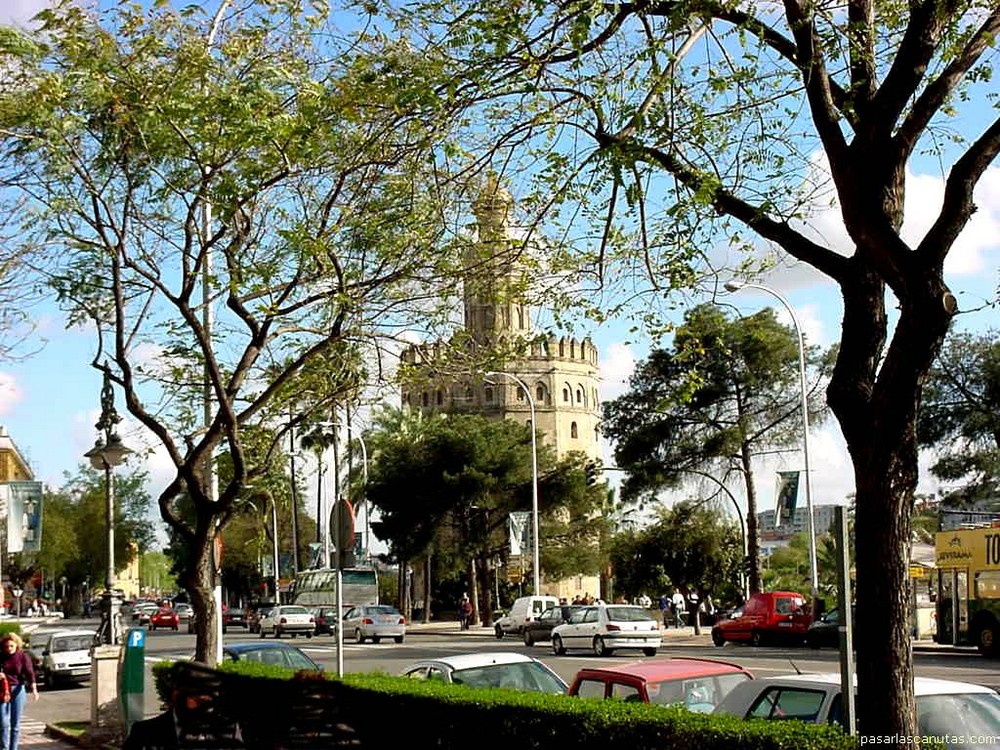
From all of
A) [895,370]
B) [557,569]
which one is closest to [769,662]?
A: [895,370]

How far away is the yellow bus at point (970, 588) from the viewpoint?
1369 inches

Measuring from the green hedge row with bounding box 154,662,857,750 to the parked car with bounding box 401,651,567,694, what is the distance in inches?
25.8

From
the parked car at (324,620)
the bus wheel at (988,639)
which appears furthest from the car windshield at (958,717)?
the parked car at (324,620)

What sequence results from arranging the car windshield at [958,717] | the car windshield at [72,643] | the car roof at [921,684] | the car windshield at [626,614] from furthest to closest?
the car windshield at [626,614] < the car windshield at [72,643] < the car roof at [921,684] < the car windshield at [958,717]

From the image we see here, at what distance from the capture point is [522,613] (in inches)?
1964

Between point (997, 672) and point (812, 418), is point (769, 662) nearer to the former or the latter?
point (997, 672)

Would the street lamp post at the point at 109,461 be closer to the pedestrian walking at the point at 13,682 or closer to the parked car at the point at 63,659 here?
the pedestrian walking at the point at 13,682

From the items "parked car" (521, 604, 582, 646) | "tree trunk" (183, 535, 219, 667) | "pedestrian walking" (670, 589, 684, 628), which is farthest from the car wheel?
"tree trunk" (183, 535, 219, 667)

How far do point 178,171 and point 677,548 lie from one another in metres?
34.5

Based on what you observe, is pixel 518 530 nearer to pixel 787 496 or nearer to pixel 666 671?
pixel 787 496

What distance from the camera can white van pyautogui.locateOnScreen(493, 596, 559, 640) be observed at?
49156mm

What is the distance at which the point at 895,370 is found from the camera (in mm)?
7473

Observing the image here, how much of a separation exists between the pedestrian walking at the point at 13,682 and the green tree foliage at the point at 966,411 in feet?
114

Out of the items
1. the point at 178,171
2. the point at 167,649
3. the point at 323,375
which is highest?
the point at 178,171
